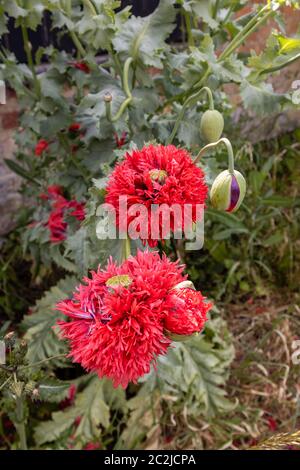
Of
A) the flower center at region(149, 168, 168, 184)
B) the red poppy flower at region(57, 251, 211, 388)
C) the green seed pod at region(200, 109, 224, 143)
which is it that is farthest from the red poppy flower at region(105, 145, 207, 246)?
the green seed pod at region(200, 109, 224, 143)

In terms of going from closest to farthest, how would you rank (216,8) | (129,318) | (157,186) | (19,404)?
(129,318), (157,186), (19,404), (216,8)

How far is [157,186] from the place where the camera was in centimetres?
72

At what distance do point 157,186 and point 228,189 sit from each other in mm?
119

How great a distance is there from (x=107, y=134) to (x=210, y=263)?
804 mm

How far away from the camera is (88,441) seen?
1404 mm

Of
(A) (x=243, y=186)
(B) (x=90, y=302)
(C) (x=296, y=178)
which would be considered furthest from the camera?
(C) (x=296, y=178)

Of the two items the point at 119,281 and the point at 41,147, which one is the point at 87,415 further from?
the point at 119,281

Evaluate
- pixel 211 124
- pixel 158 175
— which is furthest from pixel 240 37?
pixel 158 175

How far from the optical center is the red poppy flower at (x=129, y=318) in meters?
0.61

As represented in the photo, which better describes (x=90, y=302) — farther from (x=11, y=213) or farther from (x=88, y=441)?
(x=11, y=213)

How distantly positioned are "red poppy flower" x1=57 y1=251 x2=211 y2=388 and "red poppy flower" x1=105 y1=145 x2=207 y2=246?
0.10 meters

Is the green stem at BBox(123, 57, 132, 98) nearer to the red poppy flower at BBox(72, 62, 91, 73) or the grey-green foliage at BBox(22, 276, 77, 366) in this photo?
the red poppy flower at BBox(72, 62, 91, 73)

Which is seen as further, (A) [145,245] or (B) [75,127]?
(B) [75,127]

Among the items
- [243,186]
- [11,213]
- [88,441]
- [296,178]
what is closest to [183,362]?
[88,441]
